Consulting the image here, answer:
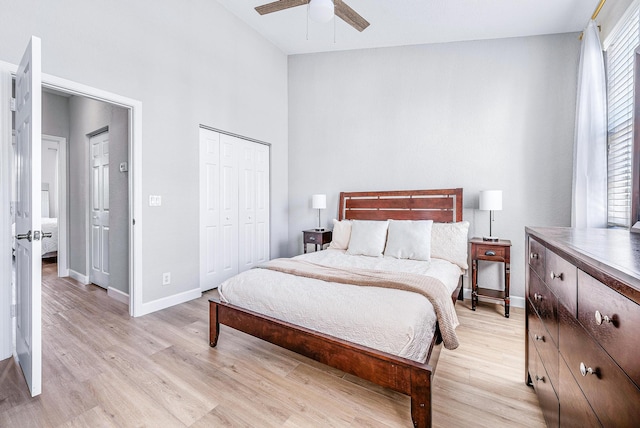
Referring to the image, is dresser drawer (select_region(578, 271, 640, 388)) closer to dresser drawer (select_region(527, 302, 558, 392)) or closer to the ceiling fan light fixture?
dresser drawer (select_region(527, 302, 558, 392))

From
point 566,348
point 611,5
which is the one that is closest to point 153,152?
point 566,348

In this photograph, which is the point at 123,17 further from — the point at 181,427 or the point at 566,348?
the point at 566,348

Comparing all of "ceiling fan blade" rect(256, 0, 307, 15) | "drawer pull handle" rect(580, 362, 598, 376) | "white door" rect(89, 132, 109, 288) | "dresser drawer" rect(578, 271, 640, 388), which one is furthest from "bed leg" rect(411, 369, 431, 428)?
"white door" rect(89, 132, 109, 288)

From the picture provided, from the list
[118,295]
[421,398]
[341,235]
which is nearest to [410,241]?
[341,235]

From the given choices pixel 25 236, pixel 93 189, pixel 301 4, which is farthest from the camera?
pixel 93 189

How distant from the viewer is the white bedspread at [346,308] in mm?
1603

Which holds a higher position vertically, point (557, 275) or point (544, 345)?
point (557, 275)

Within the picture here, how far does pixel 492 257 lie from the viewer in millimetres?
3129

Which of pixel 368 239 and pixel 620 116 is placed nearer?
pixel 620 116

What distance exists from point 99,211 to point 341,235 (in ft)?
10.7

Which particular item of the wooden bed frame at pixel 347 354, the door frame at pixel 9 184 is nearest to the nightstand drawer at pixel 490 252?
the wooden bed frame at pixel 347 354

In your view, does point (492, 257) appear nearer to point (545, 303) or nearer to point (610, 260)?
point (545, 303)

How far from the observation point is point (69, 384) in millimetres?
1885

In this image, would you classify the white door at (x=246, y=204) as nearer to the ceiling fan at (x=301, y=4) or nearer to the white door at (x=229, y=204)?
the white door at (x=229, y=204)
